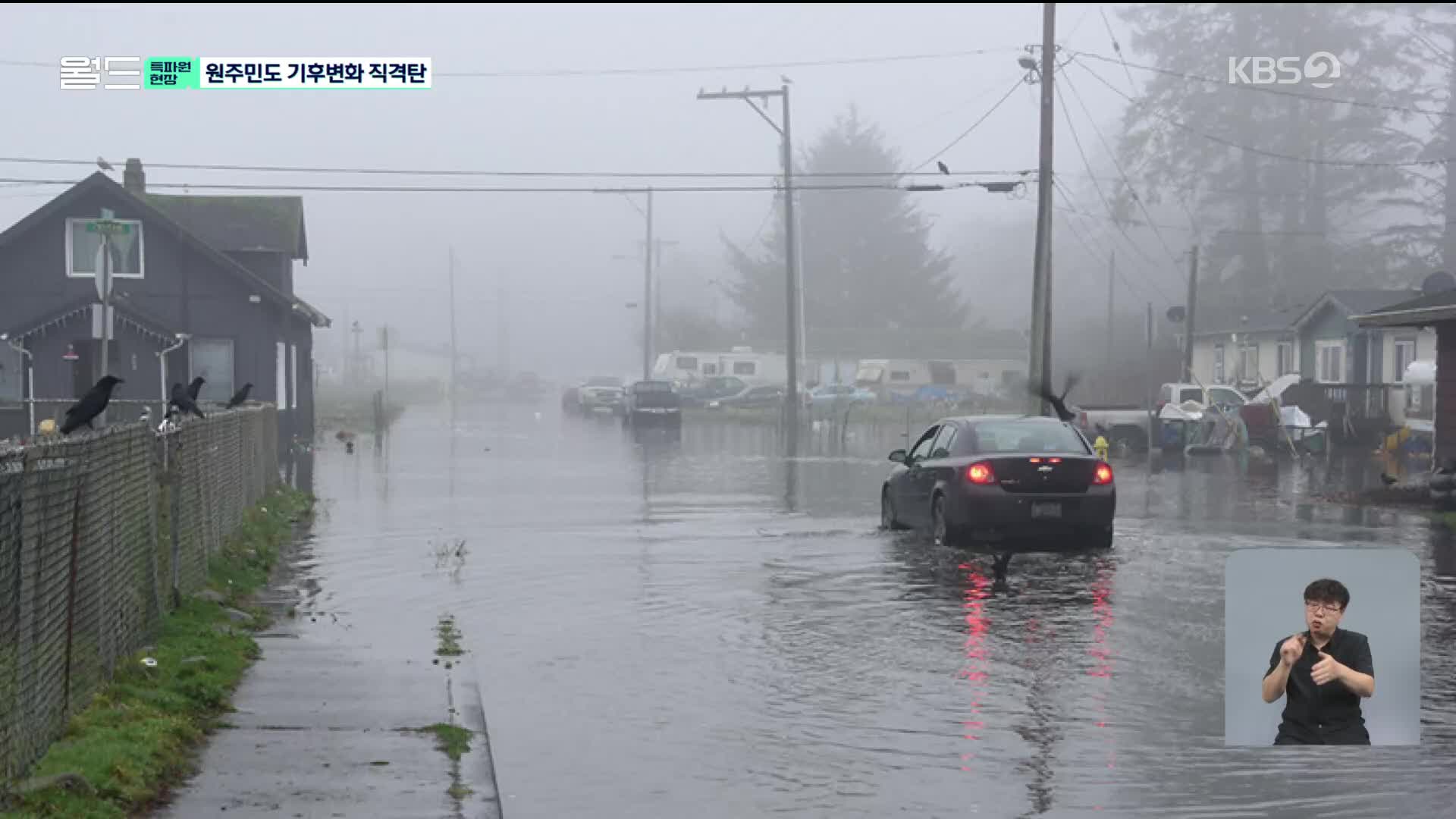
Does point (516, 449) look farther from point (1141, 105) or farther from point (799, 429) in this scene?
point (1141, 105)

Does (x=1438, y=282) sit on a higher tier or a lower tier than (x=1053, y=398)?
higher

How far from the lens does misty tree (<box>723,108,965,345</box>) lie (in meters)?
108

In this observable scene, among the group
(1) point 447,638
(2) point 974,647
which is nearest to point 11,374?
(1) point 447,638

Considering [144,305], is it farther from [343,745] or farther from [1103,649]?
[343,745]

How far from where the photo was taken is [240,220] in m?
44.9

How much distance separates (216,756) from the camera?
8023mm

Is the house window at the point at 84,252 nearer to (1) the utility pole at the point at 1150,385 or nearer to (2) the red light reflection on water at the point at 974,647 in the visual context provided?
(1) the utility pole at the point at 1150,385

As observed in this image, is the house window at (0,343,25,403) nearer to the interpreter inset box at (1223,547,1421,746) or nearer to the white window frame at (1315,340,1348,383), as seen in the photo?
the white window frame at (1315,340,1348,383)

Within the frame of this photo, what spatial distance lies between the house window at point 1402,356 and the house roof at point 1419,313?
17553 millimetres

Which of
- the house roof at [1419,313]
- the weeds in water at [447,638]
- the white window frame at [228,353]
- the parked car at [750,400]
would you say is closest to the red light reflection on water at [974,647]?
the weeds in water at [447,638]

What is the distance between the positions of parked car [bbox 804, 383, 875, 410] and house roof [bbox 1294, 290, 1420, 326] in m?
22.3

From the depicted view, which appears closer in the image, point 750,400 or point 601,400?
point 601,400

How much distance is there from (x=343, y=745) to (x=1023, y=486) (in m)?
9.80

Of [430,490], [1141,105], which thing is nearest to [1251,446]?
[430,490]
